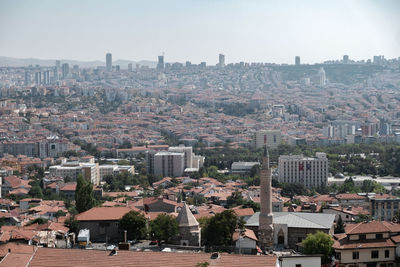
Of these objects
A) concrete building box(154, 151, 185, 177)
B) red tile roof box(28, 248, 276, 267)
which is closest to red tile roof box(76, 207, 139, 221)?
red tile roof box(28, 248, 276, 267)

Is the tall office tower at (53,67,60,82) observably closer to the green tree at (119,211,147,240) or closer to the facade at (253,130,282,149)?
the facade at (253,130,282,149)

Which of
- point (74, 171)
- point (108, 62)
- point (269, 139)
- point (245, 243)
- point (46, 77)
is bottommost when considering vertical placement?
point (269, 139)

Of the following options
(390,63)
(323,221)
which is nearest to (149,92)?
(390,63)

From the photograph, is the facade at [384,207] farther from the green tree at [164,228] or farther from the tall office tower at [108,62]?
the tall office tower at [108,62]

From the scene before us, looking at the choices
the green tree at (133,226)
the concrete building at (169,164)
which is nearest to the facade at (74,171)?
the concrete building at (169,164)

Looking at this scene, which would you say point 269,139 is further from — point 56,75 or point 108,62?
point 108,62

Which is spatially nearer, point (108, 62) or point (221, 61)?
point (221, 61)

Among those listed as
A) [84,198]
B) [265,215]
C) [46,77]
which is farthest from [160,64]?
[265,215]
